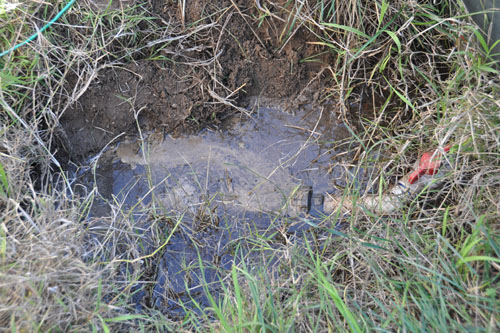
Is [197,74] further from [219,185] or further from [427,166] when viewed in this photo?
[427,166]

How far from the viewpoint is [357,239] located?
5.74 ft

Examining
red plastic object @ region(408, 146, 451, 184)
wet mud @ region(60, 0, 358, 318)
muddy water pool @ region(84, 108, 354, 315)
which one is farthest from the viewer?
wet mud @ region(60, 0, 358, 318)

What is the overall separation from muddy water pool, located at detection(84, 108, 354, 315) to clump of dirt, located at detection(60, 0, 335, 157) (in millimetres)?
109

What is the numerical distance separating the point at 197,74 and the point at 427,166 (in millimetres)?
1186

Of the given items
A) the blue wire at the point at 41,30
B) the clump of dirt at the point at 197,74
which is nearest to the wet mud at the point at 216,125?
the clump of dirt at the point at 197,74

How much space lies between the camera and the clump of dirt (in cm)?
217

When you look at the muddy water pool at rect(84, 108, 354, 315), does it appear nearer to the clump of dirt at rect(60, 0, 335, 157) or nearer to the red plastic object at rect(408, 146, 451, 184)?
the clump of dirt at rect(60, 0, 335, 157)

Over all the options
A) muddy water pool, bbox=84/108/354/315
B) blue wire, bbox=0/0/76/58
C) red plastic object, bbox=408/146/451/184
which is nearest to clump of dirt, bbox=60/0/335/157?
muddy water pool, bbox=84/108/354/315

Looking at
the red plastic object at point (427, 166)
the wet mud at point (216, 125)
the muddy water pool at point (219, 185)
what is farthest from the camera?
the wet mud at point (216, 125)

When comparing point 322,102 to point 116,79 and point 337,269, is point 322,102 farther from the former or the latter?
point 116,79

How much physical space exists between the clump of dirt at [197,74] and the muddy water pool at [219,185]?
0.36ft

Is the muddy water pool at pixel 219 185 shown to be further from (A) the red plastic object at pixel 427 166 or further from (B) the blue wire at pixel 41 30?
(B) the blue wire at pixel 41 30

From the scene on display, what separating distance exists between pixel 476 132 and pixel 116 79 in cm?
168

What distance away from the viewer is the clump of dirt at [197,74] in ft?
7.13
